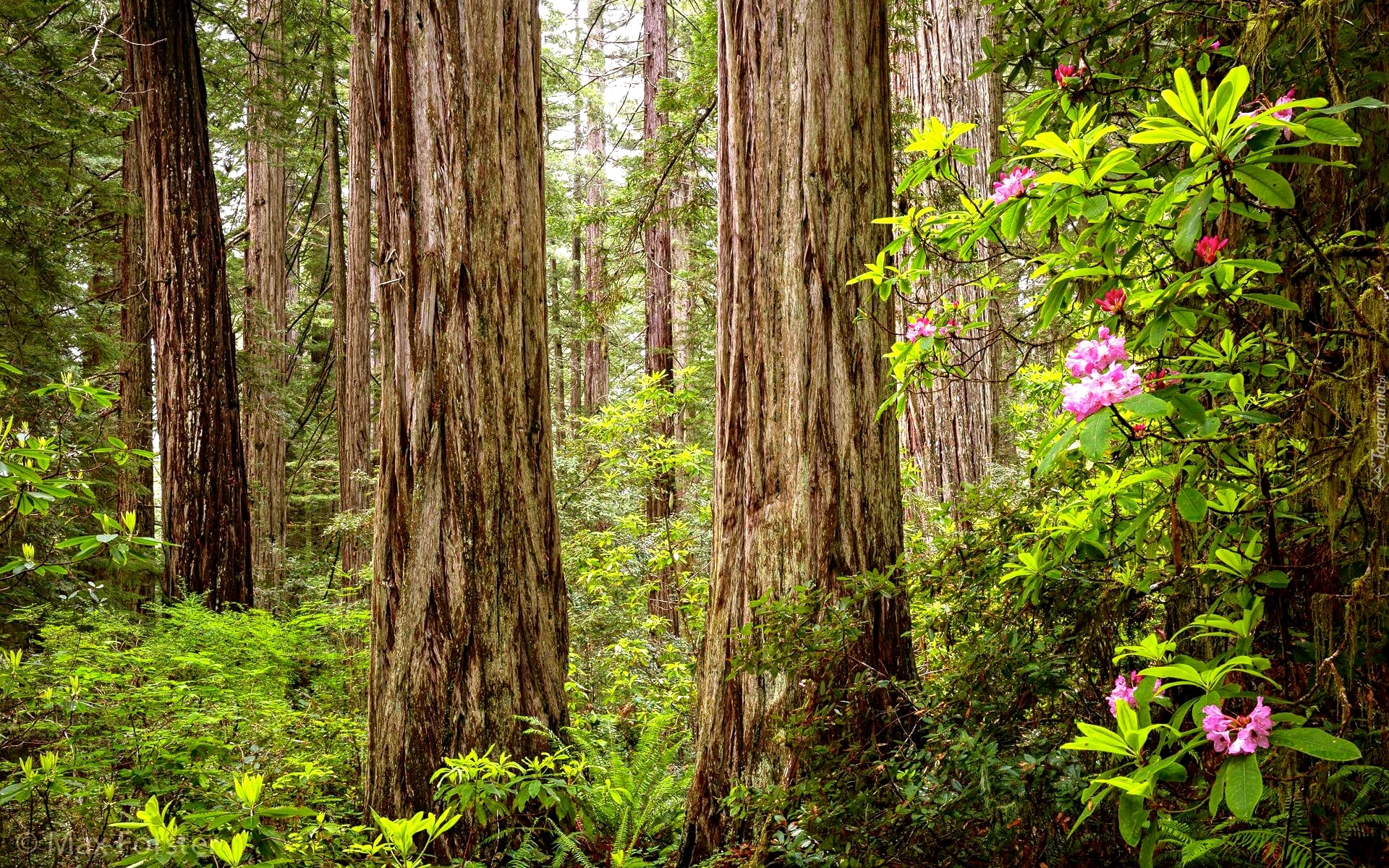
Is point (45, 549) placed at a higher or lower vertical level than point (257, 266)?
lower

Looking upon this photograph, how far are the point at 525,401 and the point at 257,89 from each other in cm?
781

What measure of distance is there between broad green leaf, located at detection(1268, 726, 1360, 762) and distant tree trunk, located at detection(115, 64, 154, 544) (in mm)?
8365

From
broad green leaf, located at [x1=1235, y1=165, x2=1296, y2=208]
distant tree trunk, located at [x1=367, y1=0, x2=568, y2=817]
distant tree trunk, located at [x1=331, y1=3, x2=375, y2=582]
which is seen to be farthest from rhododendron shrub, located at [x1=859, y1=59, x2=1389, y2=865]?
distant tree trunk, located at [x1=331, y1=3, x2=375, y2=582]

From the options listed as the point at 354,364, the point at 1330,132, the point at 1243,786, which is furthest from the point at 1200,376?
the point at 354,364

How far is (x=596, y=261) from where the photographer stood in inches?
534

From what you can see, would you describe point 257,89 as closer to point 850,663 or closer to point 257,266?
point 257,266

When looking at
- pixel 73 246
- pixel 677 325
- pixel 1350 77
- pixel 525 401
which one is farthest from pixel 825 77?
pixel 677 325

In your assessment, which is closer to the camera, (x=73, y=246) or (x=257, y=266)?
(x=73, y=246)

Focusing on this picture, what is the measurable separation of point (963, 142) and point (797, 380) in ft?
15.9

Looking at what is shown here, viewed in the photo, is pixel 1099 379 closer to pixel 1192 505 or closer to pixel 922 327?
pixel 1192 505

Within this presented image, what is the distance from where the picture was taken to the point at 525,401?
12.1 feet

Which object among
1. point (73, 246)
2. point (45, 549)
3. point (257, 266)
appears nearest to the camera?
point (45, 549)

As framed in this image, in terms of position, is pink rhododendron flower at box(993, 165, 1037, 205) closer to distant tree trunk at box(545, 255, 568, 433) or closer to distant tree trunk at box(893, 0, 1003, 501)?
distant tree trunk at box(893, 0, 1003, 501)

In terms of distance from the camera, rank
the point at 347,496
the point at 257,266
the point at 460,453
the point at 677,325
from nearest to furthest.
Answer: the point at 460,453 < the point at 347,496 < the point at 257,266 < the point at 677,325
